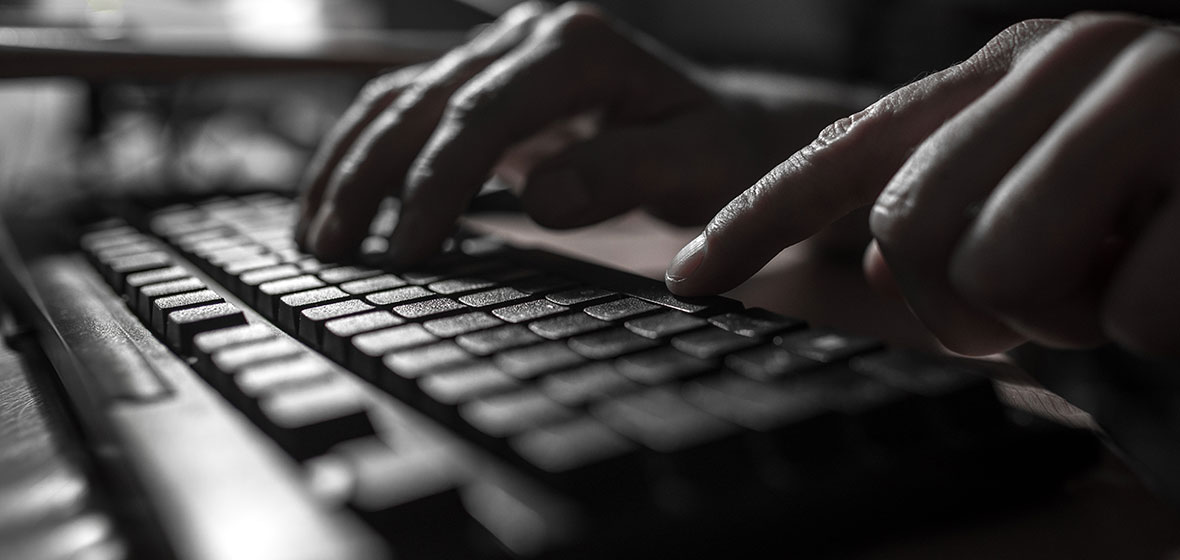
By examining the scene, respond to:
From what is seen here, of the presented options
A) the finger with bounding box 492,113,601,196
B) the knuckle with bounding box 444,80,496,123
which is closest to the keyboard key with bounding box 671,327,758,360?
the knuckle with bounding box 444,80,496,123

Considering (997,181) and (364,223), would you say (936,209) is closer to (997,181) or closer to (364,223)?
(997,181)

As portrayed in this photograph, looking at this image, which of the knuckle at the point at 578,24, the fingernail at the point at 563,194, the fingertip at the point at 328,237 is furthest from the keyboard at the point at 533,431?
the knuckle at the point at 578,24

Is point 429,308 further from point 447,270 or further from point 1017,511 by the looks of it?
point 1017,511

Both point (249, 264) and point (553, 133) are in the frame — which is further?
point (553, 133)

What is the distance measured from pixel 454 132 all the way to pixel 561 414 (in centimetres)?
36

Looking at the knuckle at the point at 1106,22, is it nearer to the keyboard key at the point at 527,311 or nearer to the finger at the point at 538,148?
the keyboard key at the point at 527,311

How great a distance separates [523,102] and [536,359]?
35cm

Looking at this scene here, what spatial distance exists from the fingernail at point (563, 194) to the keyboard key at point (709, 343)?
28cm

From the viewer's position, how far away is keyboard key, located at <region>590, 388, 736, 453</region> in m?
0.21

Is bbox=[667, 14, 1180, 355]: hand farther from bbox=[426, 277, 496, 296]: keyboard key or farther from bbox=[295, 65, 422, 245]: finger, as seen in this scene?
bbox=[295, 65, 422, 245]: finger

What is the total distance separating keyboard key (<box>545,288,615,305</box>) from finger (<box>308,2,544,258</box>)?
0.16m

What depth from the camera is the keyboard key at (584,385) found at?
0.23 m

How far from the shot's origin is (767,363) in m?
0.26

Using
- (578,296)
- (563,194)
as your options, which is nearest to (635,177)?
(563,194)
